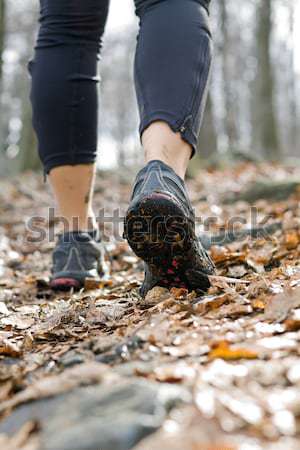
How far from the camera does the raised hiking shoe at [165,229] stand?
1300 millimetres

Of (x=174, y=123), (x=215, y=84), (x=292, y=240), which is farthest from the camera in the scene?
(x=215, y=84)

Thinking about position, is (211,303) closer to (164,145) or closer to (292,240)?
(164,145)

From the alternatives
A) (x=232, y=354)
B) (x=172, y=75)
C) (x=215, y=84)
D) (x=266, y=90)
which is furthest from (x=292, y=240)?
(x=215, y=84)

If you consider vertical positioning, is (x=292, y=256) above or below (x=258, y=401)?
above

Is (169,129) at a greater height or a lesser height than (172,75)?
lesser

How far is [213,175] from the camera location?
7.15 m

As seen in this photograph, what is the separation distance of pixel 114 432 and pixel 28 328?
0.86m

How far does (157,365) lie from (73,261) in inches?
42.9

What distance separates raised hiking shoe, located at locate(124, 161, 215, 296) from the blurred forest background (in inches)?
213

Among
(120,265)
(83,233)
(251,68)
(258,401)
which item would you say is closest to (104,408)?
(258,401)

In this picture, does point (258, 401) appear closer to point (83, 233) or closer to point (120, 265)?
point (83, 233)

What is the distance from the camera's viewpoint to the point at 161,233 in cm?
132

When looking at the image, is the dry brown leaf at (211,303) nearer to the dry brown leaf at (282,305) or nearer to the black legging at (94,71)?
the dry brown leaf at (282,305)

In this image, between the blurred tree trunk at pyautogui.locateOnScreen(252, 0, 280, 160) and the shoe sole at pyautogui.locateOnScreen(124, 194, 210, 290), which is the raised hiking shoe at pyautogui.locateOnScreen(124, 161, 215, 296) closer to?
the shoe sole at pyautogui.locateOnScreen(124, 194, 210, 290)
